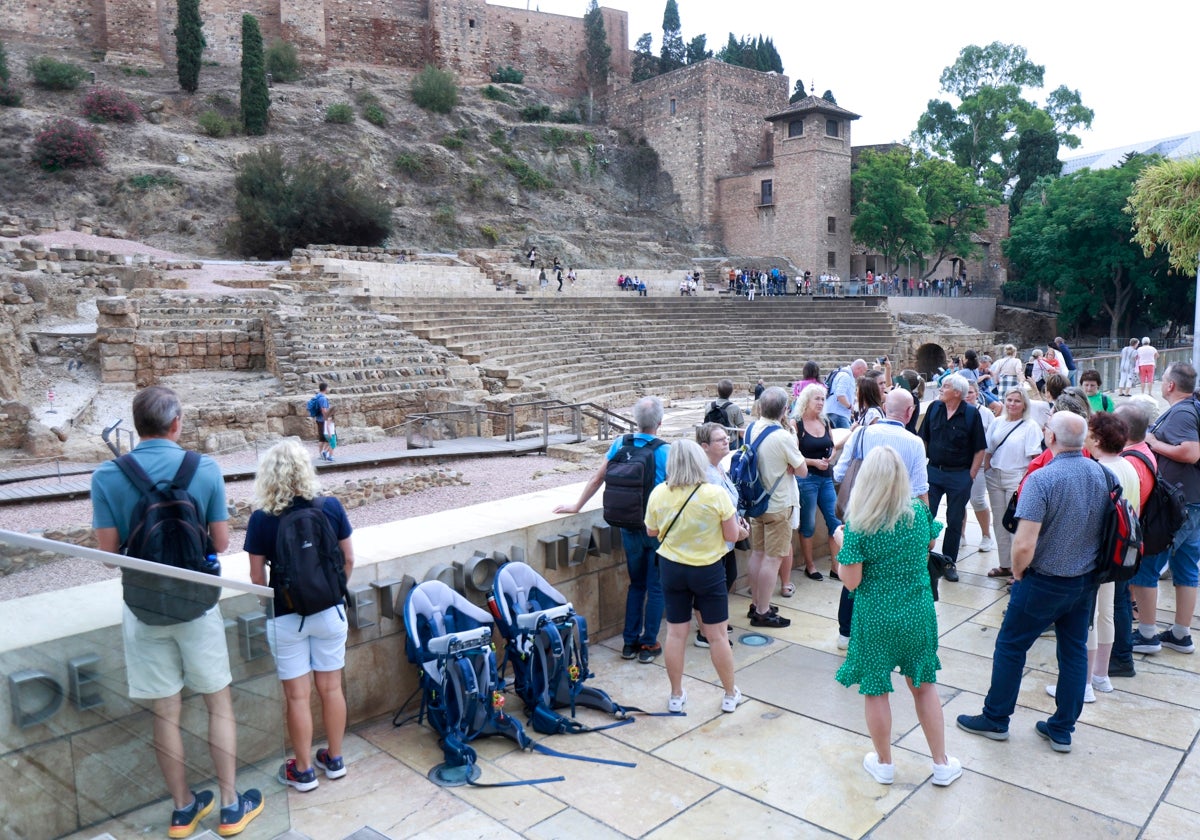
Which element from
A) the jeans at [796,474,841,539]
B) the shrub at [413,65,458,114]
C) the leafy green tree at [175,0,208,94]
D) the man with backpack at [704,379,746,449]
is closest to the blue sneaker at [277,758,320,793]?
the jeans at [796,474,841,539]

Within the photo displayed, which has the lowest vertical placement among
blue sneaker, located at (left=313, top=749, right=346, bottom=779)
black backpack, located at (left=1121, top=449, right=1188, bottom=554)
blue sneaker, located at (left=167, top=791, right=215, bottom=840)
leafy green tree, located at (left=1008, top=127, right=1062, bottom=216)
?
blue sneaker, located at (left=313, top=749, right=346, bottom=779)

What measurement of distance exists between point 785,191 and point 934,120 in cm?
1372

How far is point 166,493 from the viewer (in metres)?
3.00

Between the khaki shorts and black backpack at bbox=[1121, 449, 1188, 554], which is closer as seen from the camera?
black backpack at bbox=[1121, 449, 1188, 554]

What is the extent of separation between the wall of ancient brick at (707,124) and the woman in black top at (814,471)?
40.5 metres

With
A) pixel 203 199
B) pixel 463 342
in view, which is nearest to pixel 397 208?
pixel 203 199

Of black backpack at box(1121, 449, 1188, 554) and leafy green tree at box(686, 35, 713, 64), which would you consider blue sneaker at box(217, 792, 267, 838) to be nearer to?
black backpack at box(1121, 449, 1188, 554)

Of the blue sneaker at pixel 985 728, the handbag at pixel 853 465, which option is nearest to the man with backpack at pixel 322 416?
the handbag at pixel 853 465

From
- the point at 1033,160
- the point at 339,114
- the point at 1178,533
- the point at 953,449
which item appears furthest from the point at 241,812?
the point at 1033,160

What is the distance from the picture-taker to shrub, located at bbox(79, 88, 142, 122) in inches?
1298

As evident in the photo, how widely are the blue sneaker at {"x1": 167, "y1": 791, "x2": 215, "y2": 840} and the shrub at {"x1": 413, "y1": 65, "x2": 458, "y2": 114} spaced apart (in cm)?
4425

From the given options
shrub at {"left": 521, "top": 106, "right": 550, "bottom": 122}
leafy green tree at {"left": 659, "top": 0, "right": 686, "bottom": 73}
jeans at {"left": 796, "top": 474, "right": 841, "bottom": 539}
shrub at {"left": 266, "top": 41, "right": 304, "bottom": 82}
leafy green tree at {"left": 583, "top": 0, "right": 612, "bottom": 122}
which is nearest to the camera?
jeans at {"left": 796, "top": 474, "right": 841, "bottom": 539}

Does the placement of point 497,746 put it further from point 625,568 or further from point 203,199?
point 203,199

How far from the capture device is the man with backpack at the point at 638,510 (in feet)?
14.5
